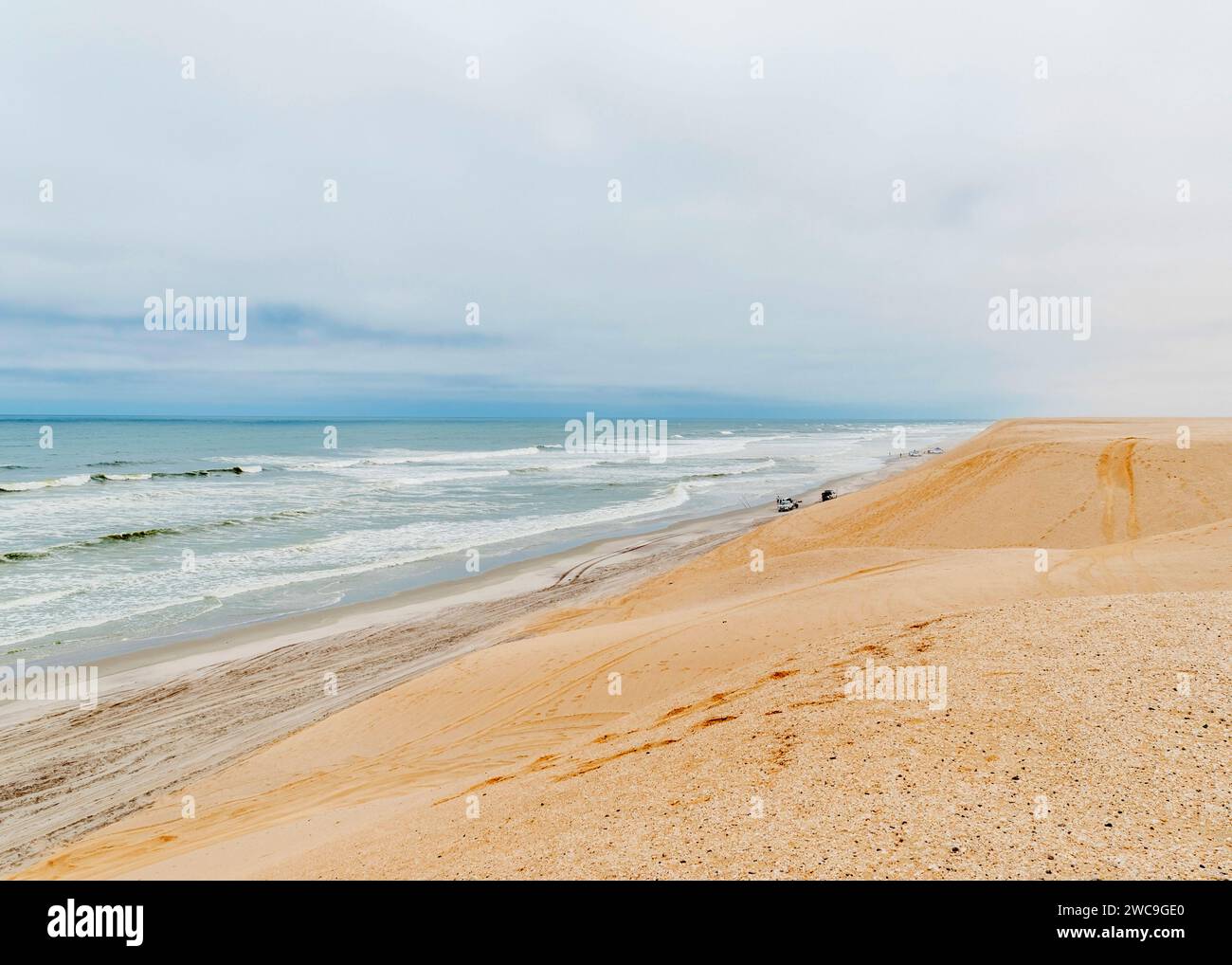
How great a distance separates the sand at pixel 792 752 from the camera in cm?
369

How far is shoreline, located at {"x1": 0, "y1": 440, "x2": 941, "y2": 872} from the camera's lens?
862 centimetres

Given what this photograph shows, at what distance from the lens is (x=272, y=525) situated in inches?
1107

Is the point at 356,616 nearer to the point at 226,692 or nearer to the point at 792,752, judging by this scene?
the point at 226,692

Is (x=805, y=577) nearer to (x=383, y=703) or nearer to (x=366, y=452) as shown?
(x=383, y=703)

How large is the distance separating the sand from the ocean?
8.96 meters

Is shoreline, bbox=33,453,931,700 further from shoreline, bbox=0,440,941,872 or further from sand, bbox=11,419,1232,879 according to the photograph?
sand, bbox=11,419,1232,879

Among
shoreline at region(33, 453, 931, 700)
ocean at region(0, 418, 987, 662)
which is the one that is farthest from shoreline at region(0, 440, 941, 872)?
ocean at region(0, 418, 987, 662)

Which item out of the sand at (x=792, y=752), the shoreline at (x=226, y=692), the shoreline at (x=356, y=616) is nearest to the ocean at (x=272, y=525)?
the shoreline at (x=356, y=616)

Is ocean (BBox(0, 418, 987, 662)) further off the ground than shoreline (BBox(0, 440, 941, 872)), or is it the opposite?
ocean (BBox(0, 418, 987, 662))

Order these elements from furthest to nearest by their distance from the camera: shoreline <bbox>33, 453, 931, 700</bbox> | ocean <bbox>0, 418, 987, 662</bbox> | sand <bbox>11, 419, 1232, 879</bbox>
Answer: ocean <bbox>0, 418, 987, 662</bbox> < shoreline <bbox>33, 453, 931, 700</bbox> < sand <bbox>11, 419, 1232, 879</bbox>

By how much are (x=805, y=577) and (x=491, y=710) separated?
7.29m

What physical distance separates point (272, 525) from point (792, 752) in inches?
1105

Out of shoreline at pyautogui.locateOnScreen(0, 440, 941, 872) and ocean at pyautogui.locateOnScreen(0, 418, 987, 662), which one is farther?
ocean at pyautogui.locateOnScreen(0, 418, 987, 662)
